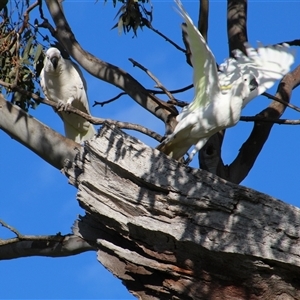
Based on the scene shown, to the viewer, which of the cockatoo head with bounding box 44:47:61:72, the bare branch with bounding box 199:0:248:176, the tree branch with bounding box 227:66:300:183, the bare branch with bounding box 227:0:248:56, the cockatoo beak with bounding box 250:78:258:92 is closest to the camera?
the cockatoo beak with bounding box 250:78:258:92

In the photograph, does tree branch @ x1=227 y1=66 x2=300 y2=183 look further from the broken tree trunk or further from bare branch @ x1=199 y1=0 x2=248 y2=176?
the broken tree trunk

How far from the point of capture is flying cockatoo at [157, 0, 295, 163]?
12.1 feet

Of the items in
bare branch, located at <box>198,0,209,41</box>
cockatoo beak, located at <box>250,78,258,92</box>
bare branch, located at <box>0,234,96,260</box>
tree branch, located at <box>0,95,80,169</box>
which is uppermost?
bare branch, located at <box>198,0,209,41</box>

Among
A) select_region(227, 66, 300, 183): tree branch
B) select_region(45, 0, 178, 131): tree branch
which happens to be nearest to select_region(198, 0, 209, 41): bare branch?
select_region(45, 0, 178, 131): tree branch

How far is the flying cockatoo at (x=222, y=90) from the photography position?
145 inches

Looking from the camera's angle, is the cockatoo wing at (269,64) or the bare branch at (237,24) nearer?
the cockatoo wing at (269,64)

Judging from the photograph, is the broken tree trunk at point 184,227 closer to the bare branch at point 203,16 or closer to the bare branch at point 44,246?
the bare branch at point 44,246

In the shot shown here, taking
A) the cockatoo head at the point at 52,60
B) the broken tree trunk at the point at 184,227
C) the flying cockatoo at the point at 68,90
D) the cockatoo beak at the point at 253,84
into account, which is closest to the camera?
the broken tree trunk at the point at 184,227

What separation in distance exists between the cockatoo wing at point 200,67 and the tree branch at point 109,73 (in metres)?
0.28

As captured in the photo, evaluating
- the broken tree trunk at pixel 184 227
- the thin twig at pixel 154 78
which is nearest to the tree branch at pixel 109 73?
the thin twig at pixel 154 78

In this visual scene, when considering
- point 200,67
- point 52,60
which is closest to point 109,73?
point 52,60

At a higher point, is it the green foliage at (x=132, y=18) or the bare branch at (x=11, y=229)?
the green foliage at (x=132, y=18)

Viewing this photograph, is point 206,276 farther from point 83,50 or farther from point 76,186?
point 83,50

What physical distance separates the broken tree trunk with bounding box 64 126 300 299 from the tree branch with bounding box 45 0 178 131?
1126 millimetres
